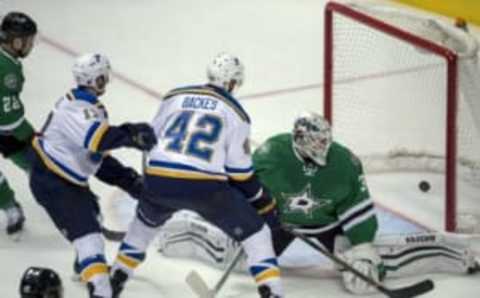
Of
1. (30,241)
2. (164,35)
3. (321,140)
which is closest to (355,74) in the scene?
(321,140)

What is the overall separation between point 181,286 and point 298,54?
10.1ft

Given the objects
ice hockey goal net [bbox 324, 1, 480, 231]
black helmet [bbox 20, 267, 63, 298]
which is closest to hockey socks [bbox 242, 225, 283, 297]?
ice hockey goal net [bbox 324, 1, 480, 231]

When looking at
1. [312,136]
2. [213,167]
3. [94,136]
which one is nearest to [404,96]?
[312,136]

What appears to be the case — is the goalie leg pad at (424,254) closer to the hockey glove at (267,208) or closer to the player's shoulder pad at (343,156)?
the player's shoulder pad at (343,156)

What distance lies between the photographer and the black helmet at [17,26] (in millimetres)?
4605

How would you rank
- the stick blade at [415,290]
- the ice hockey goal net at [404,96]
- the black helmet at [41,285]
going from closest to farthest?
the black helmet at [41,285] → the stick blade at [415,290] → the ice hockey goal net at [404,96]

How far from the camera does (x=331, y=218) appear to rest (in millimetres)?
4480

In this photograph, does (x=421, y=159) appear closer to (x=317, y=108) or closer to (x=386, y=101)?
(x=386, y=101)

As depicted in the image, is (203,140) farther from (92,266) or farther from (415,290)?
(415,290)

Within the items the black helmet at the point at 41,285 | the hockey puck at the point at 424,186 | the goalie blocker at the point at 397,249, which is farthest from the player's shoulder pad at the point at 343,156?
the black helmet at the point at 41,285

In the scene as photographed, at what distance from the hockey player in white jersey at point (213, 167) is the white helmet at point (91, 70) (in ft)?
0.76

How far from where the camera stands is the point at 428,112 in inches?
216

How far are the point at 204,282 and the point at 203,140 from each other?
0.62 metres

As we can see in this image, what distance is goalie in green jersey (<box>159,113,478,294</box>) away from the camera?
4.34 m
